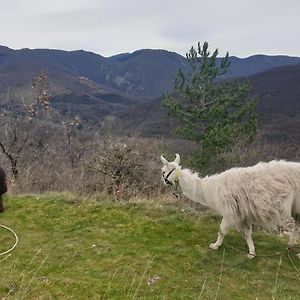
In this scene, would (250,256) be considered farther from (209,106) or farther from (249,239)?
(209,106)

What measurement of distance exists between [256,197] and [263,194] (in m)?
0.11

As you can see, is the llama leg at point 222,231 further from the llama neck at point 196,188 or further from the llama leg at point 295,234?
the llama leg at point 295,234

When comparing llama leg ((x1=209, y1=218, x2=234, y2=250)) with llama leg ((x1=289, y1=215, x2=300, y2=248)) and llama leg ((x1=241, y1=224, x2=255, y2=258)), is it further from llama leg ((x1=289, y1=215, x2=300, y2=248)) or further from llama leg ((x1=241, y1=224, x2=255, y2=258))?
llama leg ((x1=289, y1=215, x2=300, y2=248))

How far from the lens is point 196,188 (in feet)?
23.5

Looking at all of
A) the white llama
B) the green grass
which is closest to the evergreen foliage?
the green grass

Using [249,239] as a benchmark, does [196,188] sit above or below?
above

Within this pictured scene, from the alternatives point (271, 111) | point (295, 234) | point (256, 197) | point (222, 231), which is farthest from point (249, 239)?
point (271, 111)

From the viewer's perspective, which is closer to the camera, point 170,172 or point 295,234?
point 295,234

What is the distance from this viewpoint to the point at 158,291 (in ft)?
17.8

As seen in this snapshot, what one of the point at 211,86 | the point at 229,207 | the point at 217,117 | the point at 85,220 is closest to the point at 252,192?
the point at 229,207

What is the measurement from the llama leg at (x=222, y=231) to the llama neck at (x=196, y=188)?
0.37 meters

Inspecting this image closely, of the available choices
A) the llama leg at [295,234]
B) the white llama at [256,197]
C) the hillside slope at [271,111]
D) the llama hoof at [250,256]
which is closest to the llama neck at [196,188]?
the white llama at [256,197]

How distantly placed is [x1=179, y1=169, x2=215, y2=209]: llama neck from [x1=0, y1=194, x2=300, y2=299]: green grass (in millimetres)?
684

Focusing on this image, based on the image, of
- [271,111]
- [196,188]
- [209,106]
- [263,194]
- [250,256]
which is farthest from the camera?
[271,111]
